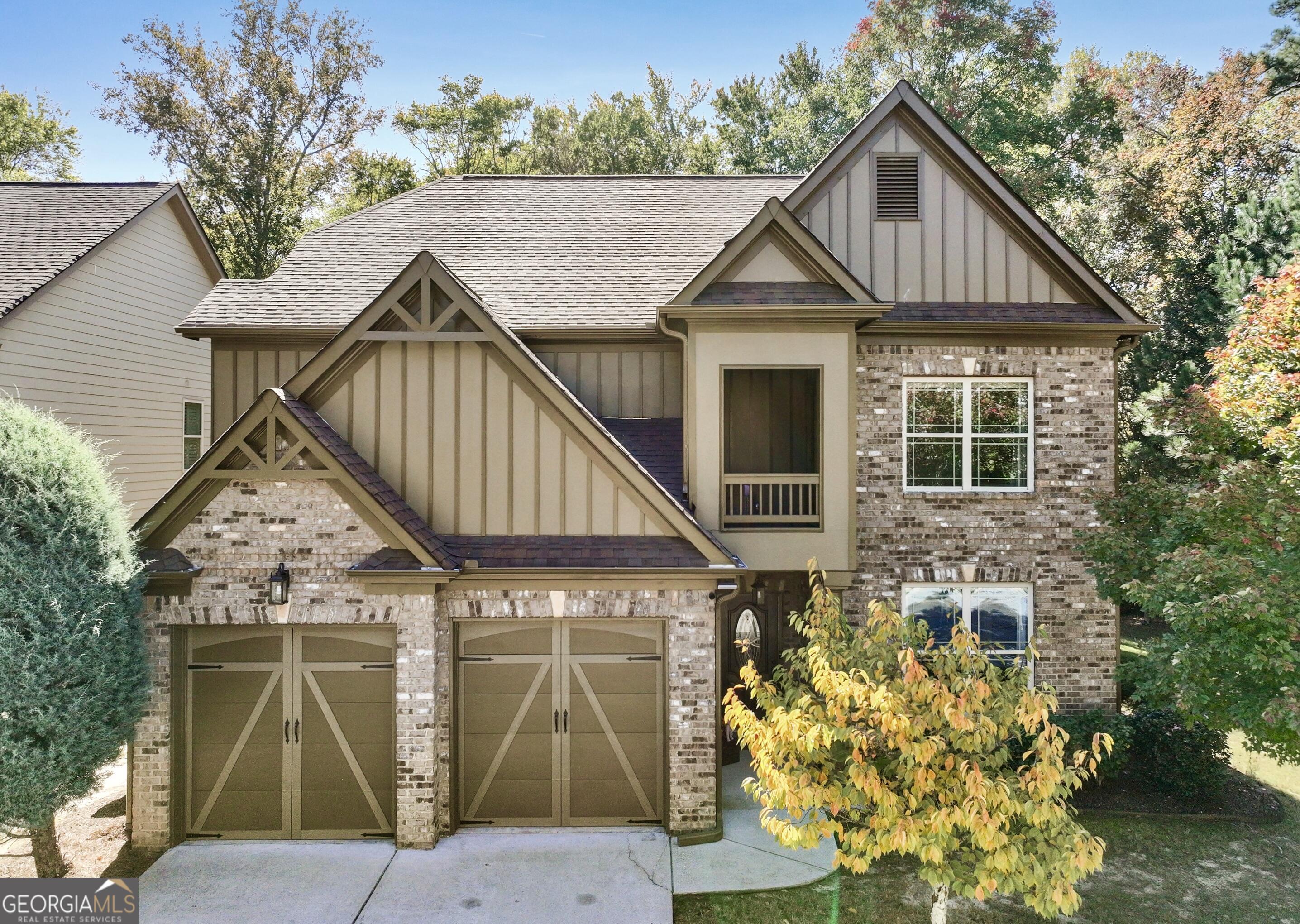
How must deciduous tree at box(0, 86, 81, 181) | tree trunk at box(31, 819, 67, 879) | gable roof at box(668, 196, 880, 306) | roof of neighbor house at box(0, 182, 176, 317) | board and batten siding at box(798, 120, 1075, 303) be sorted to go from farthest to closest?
deciduous tree at box(0, 86, 81, 181), roof of neighbor house at box(0, 182, 176, 317), board and batten siding at box(798, 120, 1075, 303), gable roof at box(668, 196, 880, 306), tree trunk at box(31, 819, 67, 879)

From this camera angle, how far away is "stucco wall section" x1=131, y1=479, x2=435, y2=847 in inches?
292

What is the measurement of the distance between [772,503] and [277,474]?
5782mm

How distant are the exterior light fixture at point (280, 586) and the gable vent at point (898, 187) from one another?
30.4 ft

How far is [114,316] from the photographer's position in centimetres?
1435

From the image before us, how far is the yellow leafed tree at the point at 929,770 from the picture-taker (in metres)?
4.89

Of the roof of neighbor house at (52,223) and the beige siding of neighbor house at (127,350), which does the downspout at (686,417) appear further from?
the roof of neighbor house at (52,223)

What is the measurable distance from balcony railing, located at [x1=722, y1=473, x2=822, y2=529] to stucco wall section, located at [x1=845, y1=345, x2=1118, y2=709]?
1236 mm

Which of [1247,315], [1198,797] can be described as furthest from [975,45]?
[1198,797]

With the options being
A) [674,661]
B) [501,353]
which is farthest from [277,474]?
[674,661]

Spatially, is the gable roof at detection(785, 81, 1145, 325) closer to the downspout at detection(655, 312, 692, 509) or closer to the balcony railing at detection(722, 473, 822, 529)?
the downspout at detection(655, 312, 692, 509)

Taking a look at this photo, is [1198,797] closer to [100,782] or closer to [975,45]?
[100,782]

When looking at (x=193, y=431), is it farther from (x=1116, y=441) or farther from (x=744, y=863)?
(x=1116, y=441)

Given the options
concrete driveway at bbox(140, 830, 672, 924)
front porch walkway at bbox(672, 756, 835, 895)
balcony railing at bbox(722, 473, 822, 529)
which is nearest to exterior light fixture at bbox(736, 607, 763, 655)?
balcony railing at bbox(722, 473, 822, 529)

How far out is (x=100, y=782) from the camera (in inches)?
265
